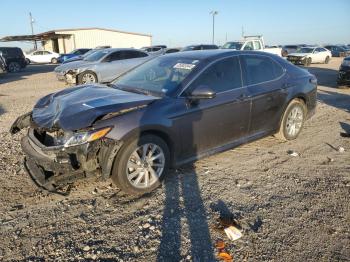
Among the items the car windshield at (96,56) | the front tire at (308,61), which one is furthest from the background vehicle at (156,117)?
the front tire at (308,61)

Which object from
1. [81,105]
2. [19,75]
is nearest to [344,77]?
[81,105]

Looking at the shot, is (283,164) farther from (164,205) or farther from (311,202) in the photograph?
(164,205)

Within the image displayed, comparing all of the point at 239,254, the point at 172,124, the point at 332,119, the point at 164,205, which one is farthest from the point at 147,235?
the point at 332,119

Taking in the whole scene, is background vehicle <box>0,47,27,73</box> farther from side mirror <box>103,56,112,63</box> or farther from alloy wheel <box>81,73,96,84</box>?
alloy wheel <box>81,73,96,84</box>

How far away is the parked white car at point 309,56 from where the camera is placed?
2656 centimetres

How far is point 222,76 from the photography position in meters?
4.81

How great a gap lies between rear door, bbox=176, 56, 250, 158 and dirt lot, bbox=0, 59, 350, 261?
48cm

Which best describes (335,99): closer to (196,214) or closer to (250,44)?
(196,214)

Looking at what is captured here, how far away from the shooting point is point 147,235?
3.33 meters

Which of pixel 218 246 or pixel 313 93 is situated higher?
pixel 313 93

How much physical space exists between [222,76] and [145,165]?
1758 millimetres

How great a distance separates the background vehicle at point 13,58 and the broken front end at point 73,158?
23.1 meters

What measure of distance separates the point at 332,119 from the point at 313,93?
6.53 feet

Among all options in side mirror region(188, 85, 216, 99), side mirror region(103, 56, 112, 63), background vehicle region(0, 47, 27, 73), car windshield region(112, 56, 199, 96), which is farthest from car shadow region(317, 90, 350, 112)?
background vehicle region(0, 47, 27, 73)
